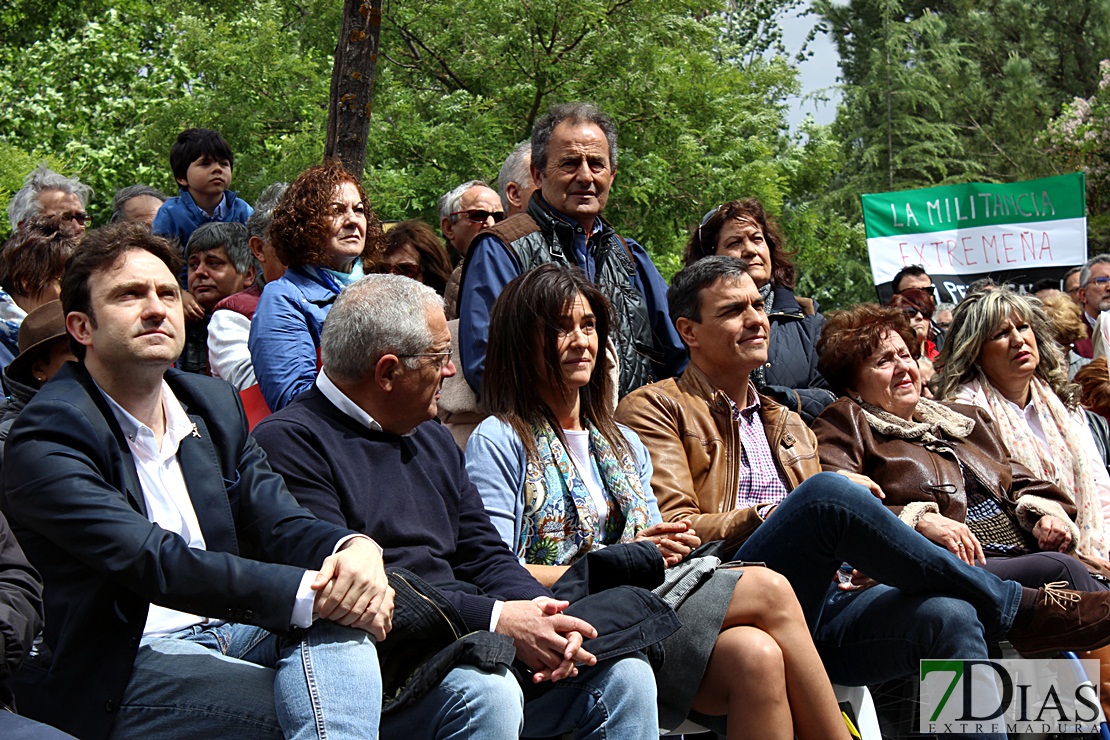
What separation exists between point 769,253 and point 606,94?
5.67 m

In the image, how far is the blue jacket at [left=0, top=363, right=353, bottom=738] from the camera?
288 centimetres

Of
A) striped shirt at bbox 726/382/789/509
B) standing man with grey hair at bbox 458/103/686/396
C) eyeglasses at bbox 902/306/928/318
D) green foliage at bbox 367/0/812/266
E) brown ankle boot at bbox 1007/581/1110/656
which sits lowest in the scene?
brown ankle boot at bbox 1007/581/1110/656

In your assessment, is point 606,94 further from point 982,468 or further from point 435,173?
point 982,468

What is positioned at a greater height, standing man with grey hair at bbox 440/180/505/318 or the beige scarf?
standing man with grey hair at bbox 440/180/505/318

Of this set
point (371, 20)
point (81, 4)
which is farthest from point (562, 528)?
point (81, 4)

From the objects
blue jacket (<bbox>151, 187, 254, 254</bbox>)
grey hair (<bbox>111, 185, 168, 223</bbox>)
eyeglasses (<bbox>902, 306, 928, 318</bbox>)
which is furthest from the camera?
grey hair (<bbox>111, 185, 168, 223</bbox>)

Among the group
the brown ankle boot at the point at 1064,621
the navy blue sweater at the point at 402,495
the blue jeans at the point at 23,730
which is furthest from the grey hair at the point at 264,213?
the brown ankle boot at the point at 1064,621

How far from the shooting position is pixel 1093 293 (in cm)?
858

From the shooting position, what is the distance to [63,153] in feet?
50.4

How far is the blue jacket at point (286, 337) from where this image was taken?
4.48 m

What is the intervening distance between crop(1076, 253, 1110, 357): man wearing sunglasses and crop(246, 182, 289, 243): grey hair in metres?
5.57

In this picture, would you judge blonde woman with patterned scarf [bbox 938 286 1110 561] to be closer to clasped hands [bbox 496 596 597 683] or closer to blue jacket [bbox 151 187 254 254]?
clasped hands [bbox 496 596 597 683]

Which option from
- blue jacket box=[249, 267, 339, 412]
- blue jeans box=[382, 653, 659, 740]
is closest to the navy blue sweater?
blue jeans box=[382, 653, 659, 740]

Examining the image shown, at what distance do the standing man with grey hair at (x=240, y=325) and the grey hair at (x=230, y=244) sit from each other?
1.47ft
